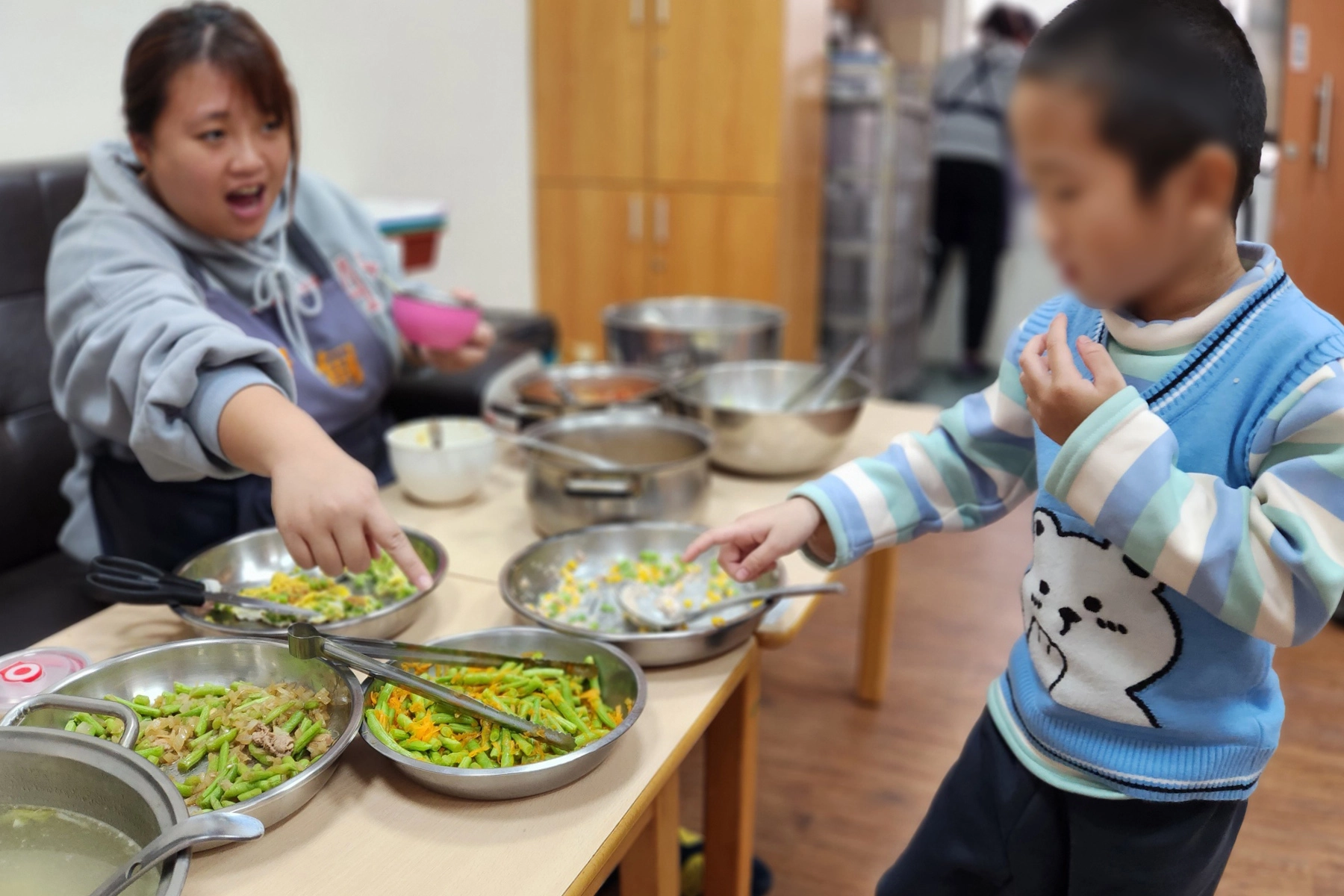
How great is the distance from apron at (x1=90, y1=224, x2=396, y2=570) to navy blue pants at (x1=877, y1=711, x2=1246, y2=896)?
924 mm

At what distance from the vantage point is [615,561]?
1.24 meters

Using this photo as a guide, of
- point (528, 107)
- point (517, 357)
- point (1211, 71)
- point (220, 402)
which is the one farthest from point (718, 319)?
point (528, 107)

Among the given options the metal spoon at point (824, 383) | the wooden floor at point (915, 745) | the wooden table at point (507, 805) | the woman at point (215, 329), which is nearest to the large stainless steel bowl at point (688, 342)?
the metal spoon at point (824, 383)

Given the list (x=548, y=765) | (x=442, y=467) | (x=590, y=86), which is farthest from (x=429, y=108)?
(x=548, y=765)

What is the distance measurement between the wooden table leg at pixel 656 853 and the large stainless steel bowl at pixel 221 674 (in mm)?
297

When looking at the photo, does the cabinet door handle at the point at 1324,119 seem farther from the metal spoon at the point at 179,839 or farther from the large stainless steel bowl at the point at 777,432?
the metal spoon at the point at 179,839

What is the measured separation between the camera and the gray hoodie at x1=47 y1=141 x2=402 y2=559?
1052 mm

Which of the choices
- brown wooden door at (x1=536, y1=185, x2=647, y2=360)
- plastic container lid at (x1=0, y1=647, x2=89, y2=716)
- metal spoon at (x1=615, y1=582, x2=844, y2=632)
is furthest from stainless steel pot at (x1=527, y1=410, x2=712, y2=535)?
brown wooden door at (x1=536, y1=185, x2=647, y2=360)

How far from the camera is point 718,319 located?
2.09 m

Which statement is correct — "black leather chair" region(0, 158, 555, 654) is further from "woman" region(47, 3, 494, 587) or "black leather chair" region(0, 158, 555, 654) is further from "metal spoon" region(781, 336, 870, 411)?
"metal spoon" region(781, 336, 870, 411)

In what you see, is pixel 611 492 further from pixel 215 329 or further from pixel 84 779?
pixel 84 779

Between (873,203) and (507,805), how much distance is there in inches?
139

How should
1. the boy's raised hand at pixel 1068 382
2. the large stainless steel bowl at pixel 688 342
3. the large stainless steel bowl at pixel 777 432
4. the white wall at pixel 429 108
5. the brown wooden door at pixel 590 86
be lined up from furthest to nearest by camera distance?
1. the brown wooden door at pixel 590 86
2. the white wall at pixel 429 108
3. the large stainless steel bowl at pixel 688 342
4. the large stainless steel bowl at pixel 777 432
5. the boy's raised hand at pixel 1068 382

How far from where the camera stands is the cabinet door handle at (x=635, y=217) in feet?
12.3
